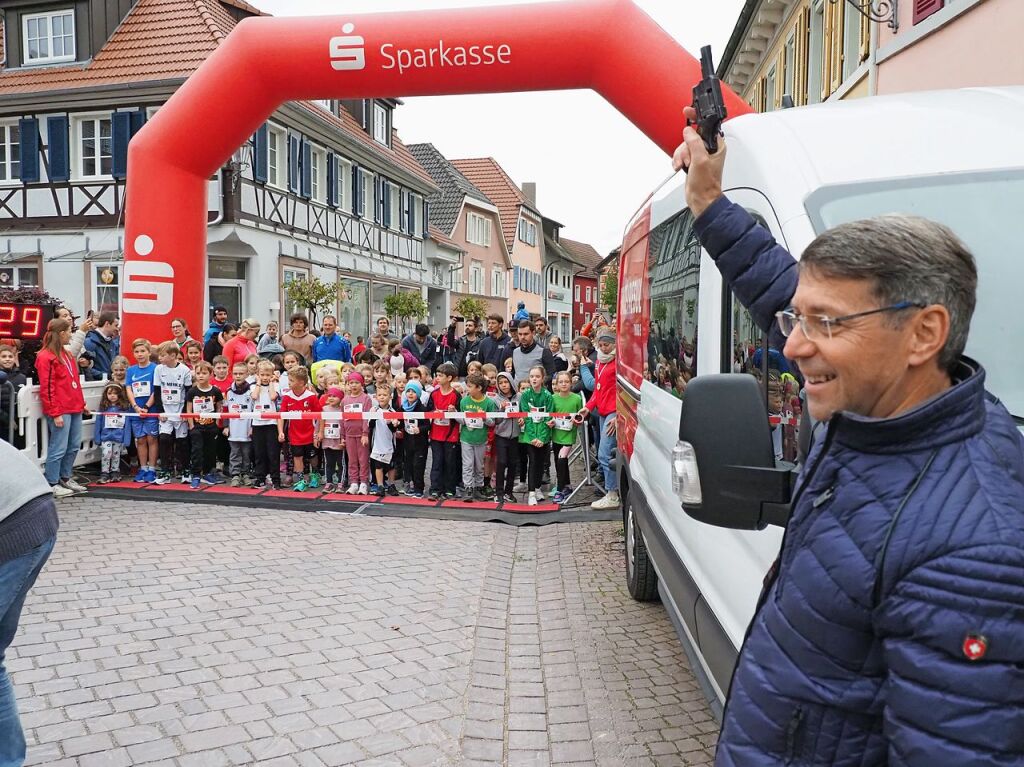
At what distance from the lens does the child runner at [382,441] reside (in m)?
9.41

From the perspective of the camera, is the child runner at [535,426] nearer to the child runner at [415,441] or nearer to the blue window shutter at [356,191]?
the child runner at [415,441]

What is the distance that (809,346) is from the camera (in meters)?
1.43

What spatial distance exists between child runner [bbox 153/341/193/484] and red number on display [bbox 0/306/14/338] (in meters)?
2.02

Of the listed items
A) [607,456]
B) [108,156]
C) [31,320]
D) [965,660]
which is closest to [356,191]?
[108,156]

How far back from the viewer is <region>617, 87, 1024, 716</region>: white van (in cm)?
229

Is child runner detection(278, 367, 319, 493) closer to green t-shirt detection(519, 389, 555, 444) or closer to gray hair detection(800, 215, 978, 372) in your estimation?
green t-shirt detection(519, 389, 555, 444)

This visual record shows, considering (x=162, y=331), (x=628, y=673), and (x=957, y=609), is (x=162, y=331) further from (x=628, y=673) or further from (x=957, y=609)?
(x=957, y=609)

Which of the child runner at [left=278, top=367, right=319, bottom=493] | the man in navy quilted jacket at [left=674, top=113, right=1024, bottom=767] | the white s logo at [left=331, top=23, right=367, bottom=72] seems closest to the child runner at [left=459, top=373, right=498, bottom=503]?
the child runner at [left=278, top=367, right=319, bottom=493]

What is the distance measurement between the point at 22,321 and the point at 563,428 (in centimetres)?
688

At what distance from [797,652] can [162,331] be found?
10.6m

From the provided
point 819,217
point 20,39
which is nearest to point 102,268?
point 20,39

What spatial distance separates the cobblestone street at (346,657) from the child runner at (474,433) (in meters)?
1.82

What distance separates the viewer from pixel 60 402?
9008 mm

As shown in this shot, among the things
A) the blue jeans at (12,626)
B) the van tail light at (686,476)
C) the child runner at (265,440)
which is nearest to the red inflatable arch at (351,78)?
the child runner at (265,440)
